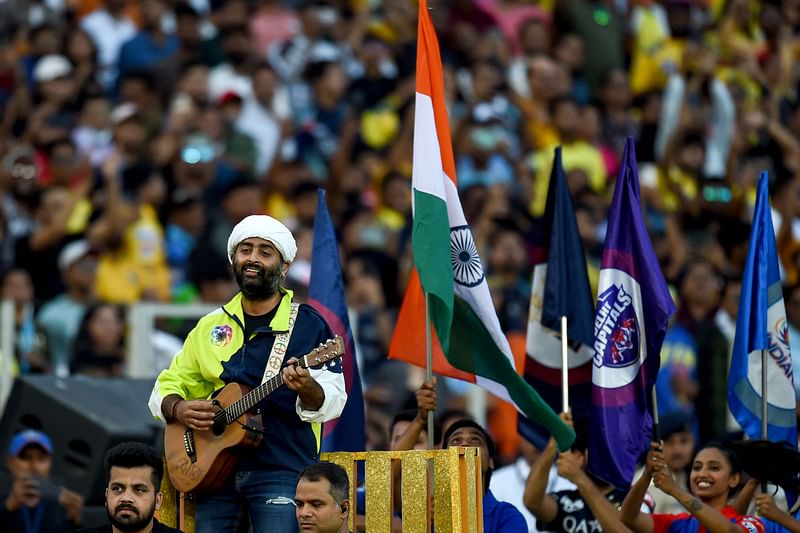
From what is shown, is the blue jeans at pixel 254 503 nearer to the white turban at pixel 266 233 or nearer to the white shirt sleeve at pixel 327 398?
the white shirt sleeve at pixel 327 398

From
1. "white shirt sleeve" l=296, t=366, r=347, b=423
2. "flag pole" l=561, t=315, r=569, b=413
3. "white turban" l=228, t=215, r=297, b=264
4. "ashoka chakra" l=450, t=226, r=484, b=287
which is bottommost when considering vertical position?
"white shirt sleeve" l=296, t=366, r=347, b=423

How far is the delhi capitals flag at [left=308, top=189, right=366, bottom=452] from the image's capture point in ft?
38.9

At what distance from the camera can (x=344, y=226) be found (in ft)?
55.8

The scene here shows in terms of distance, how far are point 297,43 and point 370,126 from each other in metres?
1.26

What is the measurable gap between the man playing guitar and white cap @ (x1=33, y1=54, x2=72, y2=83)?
793 centimetres

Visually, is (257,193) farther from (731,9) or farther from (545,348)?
(731,9)

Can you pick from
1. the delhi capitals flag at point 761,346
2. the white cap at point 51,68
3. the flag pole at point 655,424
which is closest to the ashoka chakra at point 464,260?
the flag pole at point 655,424

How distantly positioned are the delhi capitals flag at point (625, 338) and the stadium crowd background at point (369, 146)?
2.38m

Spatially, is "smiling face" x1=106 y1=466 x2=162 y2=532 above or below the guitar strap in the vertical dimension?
below

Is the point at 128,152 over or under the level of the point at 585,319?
over

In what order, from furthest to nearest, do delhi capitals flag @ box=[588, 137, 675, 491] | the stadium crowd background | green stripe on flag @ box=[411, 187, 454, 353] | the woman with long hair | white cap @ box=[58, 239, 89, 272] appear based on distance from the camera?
1. the stadium crowd background
2. white cap @ box=[58, 239, 89, 272]
3. delhi capitals flag @ box=[588, 137, 675, 491]
4. green stripe on flag @ box=[411, 187, 454, 353]
5. the woman with long hair

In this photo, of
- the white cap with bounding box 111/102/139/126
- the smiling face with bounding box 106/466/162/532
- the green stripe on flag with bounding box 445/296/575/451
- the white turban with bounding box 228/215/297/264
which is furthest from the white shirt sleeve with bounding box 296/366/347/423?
the white cap with bounding box 111/102/139/126

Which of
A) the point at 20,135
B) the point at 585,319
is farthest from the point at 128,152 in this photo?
the point at 585,319

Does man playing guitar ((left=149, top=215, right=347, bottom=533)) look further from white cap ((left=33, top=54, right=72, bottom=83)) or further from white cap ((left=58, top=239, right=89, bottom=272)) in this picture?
white cap ((left=33, top=54, right=72, bottom=83))
